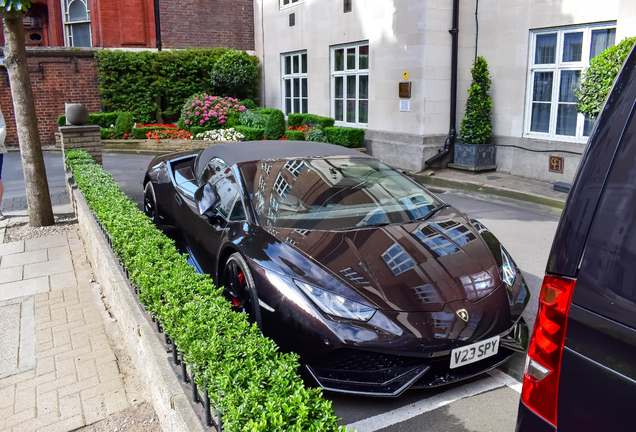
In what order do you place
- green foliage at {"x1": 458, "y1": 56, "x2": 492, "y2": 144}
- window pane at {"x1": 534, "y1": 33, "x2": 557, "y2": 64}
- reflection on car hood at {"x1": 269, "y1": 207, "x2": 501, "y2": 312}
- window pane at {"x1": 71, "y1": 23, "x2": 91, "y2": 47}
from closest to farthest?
reflection on car hood at {"x1": 269, "y1": 207, "x2": 501, "y2": 312} < window pane at {"x1": 534, "y1": 33, "x2": 557, "y2": 64} < green foliage at {"x1": 458, "y1": 56, "x2": 492, "y2": 144} < window pane at {"x1": 71, "y1": 23, "x2": 91, "y2": 47}

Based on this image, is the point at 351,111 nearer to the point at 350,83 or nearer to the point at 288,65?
the point at 350,83

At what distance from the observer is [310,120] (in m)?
15.2

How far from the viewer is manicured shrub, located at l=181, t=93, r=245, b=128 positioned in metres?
16.8

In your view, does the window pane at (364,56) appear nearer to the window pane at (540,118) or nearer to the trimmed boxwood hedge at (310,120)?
the trimmed boxwood hedge at (310,120)

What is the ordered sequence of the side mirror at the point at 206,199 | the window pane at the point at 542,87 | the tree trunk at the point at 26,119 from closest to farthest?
the side mirror at the point at 206,199, the tree trunk at the point at 26,119, the window pane at the point at 542,87

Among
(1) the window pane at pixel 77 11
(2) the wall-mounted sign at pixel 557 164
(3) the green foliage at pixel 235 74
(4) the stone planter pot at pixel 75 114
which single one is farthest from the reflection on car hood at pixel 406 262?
(1) the window pane at pixel 77 11

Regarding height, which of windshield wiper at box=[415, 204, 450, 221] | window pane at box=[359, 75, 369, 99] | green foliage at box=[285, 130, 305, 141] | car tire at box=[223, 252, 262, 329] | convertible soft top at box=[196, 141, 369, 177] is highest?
window pane at box=[359, 75, 369, 99]

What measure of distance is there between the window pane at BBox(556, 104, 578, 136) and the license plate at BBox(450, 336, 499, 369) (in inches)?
311

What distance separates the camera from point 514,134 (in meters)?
10.8

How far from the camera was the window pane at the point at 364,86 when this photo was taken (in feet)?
44.5

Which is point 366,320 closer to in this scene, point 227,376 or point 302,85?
point 227,376

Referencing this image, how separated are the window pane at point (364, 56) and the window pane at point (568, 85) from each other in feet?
16.4

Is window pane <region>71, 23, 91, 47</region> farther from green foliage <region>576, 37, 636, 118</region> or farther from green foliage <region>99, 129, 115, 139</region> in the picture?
green foliage <region>576, 37, 636, 118</region>

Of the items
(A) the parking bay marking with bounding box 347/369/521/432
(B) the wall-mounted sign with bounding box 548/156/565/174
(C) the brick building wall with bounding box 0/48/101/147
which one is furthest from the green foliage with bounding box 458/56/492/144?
(C) the brick building wall with bounding box 0/48/101/147
